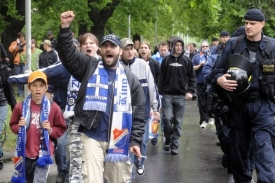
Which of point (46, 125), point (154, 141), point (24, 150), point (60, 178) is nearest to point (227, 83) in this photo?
point (46, 125)

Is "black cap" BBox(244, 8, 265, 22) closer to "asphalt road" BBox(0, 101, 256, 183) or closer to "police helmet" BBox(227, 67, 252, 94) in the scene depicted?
"police helmet" BBox(227, 67, 252, 94)

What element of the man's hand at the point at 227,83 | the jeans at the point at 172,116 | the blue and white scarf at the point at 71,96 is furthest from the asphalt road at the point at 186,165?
the man's hand at the point at 227,83

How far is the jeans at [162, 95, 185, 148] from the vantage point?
1262 centimetres

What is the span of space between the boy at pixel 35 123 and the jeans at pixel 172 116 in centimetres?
510

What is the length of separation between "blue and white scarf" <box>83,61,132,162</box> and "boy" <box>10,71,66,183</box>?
1383 mm

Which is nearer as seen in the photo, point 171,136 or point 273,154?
point 273,154

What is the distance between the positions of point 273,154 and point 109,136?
1.88 metres

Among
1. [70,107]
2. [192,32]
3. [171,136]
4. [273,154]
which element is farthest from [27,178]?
[192,32]

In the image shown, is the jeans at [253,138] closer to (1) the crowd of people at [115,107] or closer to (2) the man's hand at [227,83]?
(1) the crowd of people at [115,107]

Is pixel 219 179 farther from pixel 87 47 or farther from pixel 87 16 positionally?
pixel 87 16

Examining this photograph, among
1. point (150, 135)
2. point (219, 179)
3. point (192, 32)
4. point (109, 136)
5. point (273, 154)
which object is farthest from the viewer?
point (192, 32)

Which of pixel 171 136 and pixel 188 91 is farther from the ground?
pixel 188 91

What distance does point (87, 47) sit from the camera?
8266 millimetres

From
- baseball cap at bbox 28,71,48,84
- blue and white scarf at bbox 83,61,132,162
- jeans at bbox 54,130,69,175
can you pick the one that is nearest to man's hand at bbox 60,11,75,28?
blue and white scarf at bbox 83,61,132,162
